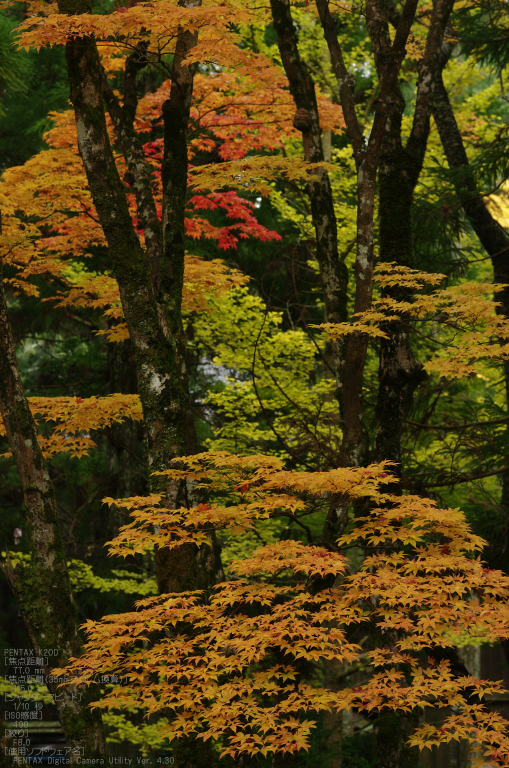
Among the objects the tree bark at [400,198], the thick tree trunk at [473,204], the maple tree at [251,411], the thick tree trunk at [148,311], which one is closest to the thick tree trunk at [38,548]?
the maple tree at [251,411]

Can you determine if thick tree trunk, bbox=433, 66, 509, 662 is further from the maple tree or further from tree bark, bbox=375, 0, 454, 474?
tree bark, bbox=375, 0, 454, 474

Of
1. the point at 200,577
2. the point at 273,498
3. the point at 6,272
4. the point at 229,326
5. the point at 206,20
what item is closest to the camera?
the point at 273,498

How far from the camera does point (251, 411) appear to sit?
9.57 metres

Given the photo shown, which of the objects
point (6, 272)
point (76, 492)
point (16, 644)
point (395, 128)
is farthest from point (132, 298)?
point (16, 644)

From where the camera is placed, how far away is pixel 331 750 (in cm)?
869

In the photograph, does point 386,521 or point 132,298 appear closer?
point 386,521

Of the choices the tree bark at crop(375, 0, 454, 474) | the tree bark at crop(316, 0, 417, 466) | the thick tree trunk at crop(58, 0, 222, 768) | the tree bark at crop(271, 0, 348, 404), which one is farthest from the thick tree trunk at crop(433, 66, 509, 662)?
the thick tree trunk at crop(58, 0, 222, 768)

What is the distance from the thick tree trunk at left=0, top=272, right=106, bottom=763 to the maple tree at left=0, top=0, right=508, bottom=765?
0.08ft

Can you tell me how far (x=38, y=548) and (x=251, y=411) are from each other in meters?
4.05

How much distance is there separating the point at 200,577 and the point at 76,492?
23.3 feet

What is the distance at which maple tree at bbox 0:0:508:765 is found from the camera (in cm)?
404

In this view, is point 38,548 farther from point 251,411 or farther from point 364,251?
point 364,251

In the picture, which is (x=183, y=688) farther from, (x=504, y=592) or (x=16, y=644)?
(x=16, y=644)

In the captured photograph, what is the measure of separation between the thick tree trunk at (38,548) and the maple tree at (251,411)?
24 mm
